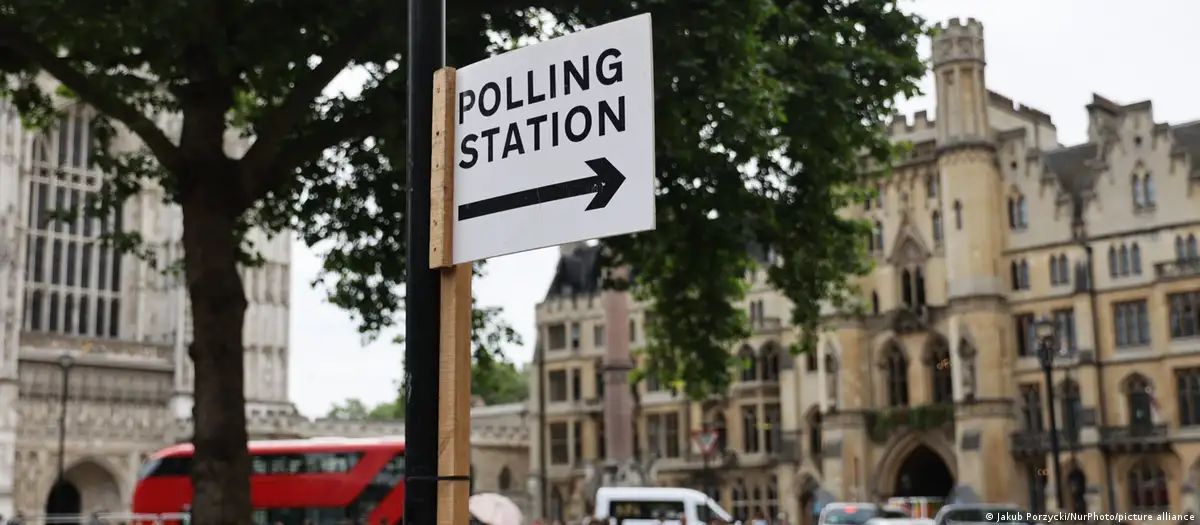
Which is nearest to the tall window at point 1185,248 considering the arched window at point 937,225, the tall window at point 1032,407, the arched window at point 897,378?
the tall window at point 1032,407

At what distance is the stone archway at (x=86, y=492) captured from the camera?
53031 millimetres

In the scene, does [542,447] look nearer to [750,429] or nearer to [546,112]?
[750,429]

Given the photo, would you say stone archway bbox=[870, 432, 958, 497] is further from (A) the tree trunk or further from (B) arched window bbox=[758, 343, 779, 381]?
(A) the tree trunk

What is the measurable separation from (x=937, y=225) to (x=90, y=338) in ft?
108

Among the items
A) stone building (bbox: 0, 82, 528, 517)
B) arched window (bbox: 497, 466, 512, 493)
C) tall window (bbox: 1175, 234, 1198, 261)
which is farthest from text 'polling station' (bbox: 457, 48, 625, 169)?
arched window (bbox: 497, 466, 512, 493)

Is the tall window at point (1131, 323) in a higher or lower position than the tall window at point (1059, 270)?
lower

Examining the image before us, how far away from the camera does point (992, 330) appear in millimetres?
45688

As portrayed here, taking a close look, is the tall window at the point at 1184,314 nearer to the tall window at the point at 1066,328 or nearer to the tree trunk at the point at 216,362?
the tall window at the point at 1066,328

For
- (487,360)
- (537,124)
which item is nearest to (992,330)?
(487,360)

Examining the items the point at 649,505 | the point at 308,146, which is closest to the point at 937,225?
the point at 649,505

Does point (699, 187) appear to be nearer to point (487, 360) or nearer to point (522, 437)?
point (487, 360)

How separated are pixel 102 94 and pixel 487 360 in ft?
26.5

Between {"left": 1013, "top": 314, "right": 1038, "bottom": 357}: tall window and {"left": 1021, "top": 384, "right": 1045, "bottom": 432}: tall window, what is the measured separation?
117 cm

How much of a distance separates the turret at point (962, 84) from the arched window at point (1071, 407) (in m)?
8.77
